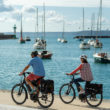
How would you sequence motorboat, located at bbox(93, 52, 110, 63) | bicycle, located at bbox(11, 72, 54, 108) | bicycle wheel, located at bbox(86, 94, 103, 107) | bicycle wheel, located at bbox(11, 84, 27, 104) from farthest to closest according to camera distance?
motorboat, located at bbox(93, 52, 110, 63) → bicycle wheel, located at bbox(11, 84, 27, 104) → bicycle wheel, located at bbox(86, 94, 103, 107) → bicycle, located at bbox(11, 72, 54, 108)

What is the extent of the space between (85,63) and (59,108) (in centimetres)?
142

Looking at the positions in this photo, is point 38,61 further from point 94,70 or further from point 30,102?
point 94,70

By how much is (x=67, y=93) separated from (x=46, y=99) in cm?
81

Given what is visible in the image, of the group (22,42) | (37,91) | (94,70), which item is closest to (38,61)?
(37,91)

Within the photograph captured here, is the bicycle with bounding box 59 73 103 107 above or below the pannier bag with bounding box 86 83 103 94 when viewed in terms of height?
below

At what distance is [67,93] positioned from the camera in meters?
9.52

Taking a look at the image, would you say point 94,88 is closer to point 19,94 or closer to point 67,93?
point 67,93

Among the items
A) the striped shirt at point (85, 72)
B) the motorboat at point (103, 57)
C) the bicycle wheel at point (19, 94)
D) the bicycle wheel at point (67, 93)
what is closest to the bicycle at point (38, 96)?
the bicycle wheel at point (19, 94)

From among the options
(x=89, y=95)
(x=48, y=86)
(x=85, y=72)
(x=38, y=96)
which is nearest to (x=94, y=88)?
(x=89, y=95)

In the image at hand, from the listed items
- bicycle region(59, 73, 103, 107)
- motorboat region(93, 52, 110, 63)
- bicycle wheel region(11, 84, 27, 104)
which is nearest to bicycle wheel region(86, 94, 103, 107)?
bicycle region(59, 73, 103, 107)

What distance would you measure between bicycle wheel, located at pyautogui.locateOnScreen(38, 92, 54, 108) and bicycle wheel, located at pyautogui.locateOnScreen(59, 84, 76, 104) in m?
0.69

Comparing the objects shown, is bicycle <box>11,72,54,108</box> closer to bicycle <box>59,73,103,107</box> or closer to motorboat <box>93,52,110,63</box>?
bicycle <box>59,73,103,107</box>

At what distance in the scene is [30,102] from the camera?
9.80 meters

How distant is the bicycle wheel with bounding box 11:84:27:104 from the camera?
9.29 metres
